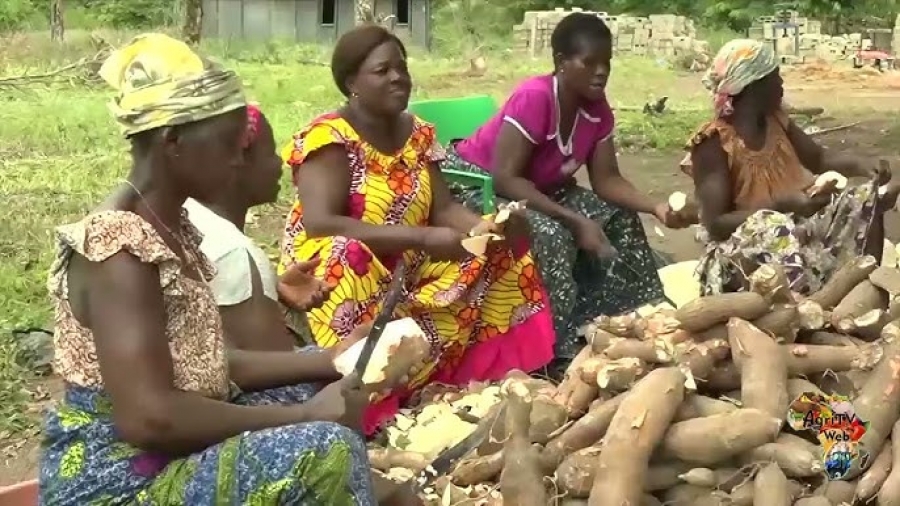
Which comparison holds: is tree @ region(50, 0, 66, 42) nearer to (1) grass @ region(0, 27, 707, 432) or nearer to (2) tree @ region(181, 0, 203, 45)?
(1) grass @ region(0, 27, 707, 432)

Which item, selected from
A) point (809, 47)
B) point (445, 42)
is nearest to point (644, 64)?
point (809, 47)

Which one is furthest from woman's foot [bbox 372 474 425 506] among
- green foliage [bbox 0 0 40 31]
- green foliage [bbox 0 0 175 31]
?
green foliage [bbox 0 0 175 31]

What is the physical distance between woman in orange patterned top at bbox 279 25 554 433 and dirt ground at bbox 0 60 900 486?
106 centimetres

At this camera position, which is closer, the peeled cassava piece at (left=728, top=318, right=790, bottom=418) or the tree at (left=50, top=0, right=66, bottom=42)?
the peeled cassava piece at (left=728, top=318, right=790, bottom=418)

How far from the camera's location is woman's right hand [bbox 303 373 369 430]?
2.18 metres

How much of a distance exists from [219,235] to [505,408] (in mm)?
805

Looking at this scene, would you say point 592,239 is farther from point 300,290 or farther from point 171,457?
point 171,457

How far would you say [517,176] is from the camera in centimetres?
413

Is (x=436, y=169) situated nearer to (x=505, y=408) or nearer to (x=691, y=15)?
(x=505, y=408)

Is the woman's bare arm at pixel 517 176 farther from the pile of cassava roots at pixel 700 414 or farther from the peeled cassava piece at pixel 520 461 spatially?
the peeled cassava piece at pixel 520 461

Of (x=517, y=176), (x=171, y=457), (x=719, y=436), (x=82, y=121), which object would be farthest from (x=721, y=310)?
(x=82, y=121)

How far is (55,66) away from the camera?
14242 mm

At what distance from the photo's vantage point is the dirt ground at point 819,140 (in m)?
3.80

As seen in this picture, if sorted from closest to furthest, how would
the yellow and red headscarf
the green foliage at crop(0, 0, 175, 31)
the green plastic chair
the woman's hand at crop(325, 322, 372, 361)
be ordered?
the woman's hand at crop(325, 322, 372, 361) < the yellow and red headscarf < the green plastic chair < the green foliage at crop(0, 0, 175, 31)
